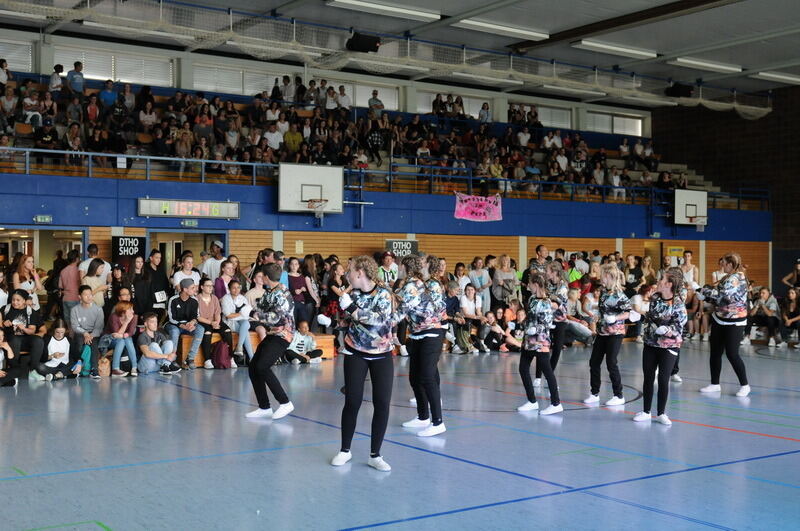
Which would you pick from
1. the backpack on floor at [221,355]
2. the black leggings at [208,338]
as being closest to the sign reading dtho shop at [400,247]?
the black leggings at [208,338]

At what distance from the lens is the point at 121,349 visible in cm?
1268

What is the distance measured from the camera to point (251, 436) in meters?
8.18

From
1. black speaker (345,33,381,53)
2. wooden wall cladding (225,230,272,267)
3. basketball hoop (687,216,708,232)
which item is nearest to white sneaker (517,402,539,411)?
wooden wall cladding (225,230,272,267)

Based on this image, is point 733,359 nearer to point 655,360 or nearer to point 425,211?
point 655,360

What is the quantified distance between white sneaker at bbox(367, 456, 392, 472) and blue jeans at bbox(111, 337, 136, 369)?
697cm

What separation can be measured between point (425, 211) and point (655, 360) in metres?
13.4

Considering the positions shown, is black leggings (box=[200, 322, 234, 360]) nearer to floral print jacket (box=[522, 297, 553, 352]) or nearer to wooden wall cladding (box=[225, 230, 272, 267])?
wooden wall cladding (box=[225, 230, 272, 267])

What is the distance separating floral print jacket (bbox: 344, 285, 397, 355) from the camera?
681 centimetres

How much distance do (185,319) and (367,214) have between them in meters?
8.05

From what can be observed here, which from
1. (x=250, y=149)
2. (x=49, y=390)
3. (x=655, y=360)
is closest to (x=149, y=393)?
(x=49, y=390)

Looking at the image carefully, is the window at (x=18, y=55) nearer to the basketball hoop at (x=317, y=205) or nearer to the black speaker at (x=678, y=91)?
the basketball hoop at (x=317, y=205)

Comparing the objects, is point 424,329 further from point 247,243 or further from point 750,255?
point 750,255

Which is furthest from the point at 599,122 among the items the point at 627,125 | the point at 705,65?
the point at 705,65

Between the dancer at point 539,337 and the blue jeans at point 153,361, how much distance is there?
240 inches
